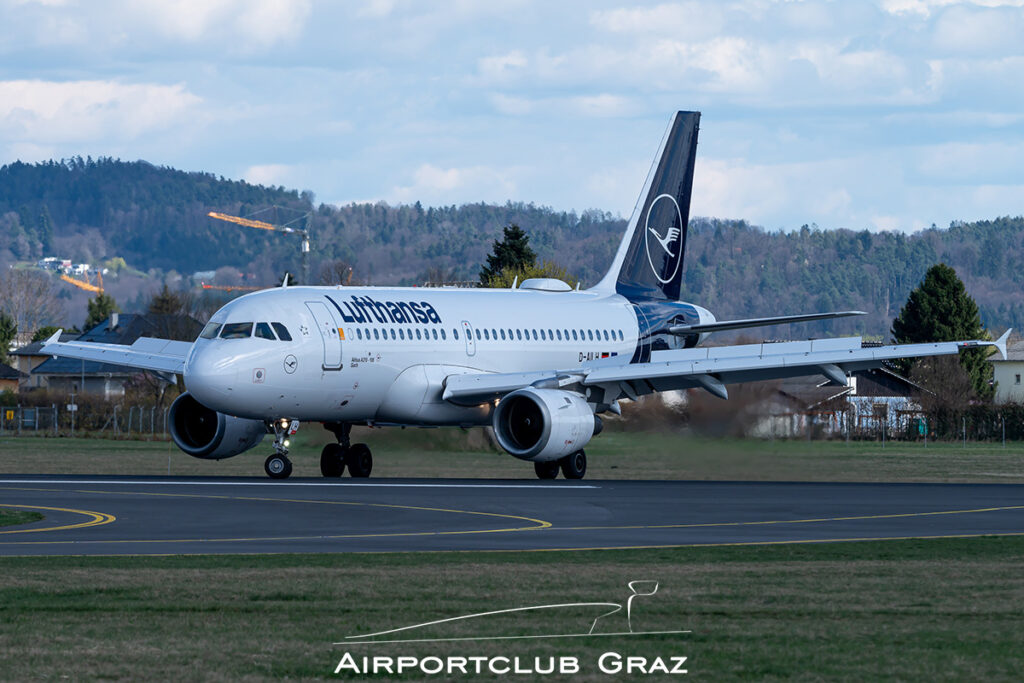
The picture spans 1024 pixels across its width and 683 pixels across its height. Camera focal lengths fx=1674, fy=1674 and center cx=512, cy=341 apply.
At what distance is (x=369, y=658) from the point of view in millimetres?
13469

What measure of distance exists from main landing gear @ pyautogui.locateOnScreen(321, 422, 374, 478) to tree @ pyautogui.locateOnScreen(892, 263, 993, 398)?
8753 cm

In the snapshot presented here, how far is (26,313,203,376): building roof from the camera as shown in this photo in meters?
141

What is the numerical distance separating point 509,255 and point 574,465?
61179 mm

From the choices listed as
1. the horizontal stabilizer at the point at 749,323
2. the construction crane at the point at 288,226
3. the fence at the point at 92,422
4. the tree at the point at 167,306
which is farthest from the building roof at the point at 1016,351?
the horizontal stabilizer at the point at 749,323

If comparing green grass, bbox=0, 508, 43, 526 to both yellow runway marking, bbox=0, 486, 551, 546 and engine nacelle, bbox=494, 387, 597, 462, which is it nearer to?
yellow runway marking, bbox=0, 486, 551, 546

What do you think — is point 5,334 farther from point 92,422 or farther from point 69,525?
point 69,525

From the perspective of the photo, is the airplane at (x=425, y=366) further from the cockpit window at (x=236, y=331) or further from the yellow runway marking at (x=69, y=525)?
the yellow runway marking at (x=69, y=525)

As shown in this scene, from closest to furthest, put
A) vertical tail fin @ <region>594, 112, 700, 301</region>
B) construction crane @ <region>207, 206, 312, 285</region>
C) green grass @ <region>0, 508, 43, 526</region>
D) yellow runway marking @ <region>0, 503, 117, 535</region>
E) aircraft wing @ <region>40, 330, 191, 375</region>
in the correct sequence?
yellow runway marking @ <region>0, 503, 117, 535</region> < green grass @ <region>0, 508, 43, 526</region> < aircraft wing @ <region>40, 330, 191, 375</region> < vertical tail fin @ <region>594, 112, 700, 301</region> < construction crane @ <region>207, 206, 312, 285</region>

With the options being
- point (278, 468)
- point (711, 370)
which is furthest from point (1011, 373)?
point (278, 468)

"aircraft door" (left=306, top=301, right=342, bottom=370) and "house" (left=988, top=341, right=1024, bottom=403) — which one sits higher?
"house" (left=988, top=341, right=1024, bottom=403)

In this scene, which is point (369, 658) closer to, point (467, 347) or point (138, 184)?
point (467, 347)

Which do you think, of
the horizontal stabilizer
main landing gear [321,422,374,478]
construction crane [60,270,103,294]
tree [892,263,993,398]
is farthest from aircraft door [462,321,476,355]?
tree [892,263,993,398]

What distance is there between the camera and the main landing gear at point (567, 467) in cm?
4275

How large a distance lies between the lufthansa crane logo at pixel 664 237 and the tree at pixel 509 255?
4714 cm
